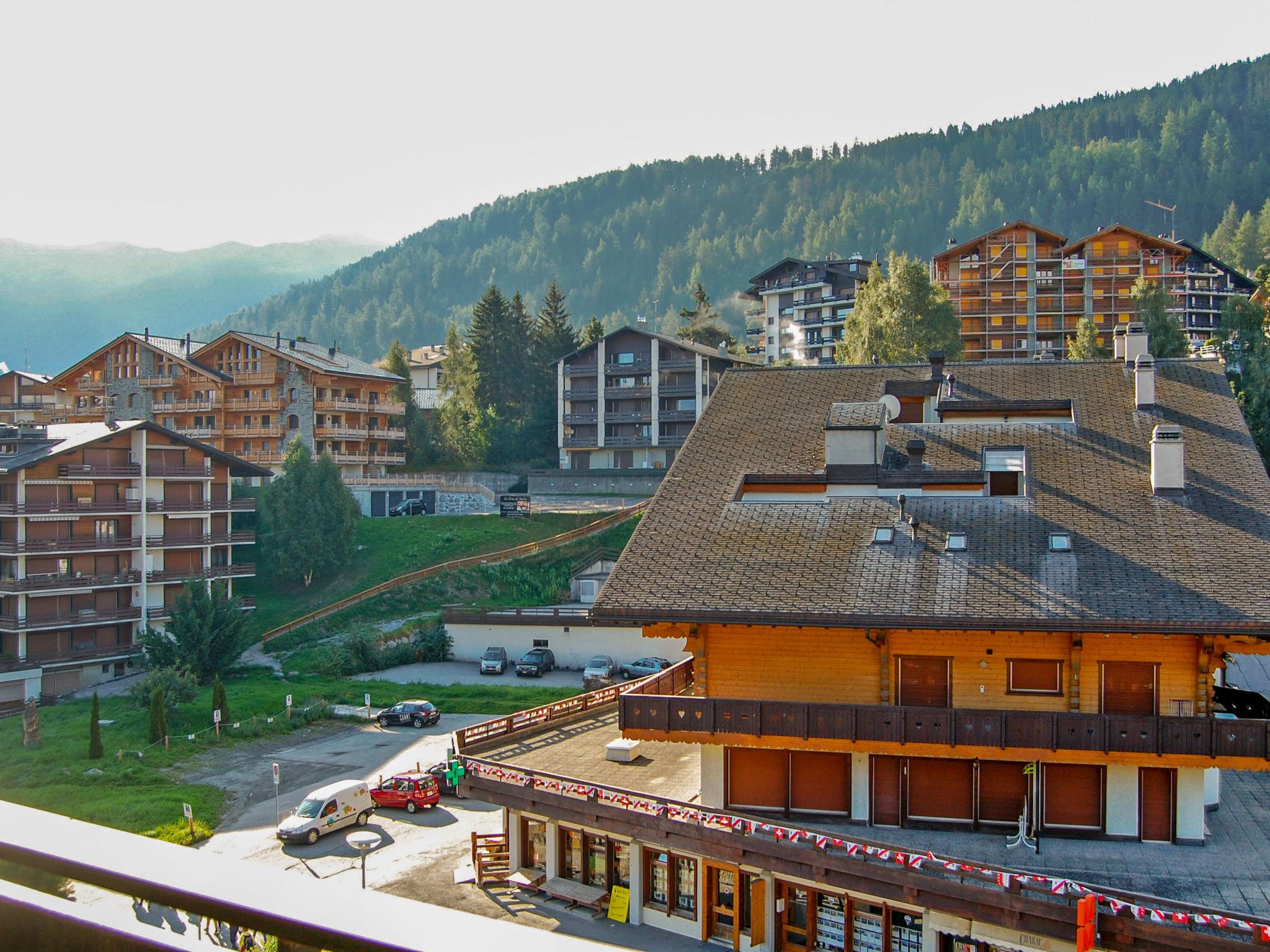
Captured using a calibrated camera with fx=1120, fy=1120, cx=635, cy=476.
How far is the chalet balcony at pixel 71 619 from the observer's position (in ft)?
158

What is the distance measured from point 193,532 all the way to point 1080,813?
153 feet

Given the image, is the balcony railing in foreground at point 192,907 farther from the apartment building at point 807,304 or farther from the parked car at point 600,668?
the apartment building at point 807,304

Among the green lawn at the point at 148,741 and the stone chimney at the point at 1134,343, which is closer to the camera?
the stone chimney at the point at 1134,343

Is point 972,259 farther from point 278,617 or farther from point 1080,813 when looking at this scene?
point 1080,813

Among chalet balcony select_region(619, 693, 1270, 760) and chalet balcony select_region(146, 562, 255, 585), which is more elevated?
chalet balcony select_region(619, 693, 1270, 760)

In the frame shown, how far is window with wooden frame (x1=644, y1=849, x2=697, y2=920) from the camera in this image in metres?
23.4

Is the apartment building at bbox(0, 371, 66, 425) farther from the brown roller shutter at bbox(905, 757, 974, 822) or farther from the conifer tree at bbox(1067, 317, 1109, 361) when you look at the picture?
the brown roller shutter at bbox(905, 757, 974, 822)

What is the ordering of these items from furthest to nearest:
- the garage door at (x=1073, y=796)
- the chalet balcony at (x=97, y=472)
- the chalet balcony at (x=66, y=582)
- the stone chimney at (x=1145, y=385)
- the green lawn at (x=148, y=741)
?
the chalet balcony at (x=97, y=472) < the chalet balcony at (x=66, y=582) < the green lawn at (x=148, y=741) < the stone chimney at (x=1145, y=385) < the garage door at (x=1073, y=796)

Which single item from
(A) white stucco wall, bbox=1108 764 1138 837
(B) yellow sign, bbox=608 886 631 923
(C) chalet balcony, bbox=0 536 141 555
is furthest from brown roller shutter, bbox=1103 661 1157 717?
(C) chalet balcony, bbox=0 536 141 555

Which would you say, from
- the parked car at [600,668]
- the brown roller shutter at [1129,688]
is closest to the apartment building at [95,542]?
the parked car at [600,668]

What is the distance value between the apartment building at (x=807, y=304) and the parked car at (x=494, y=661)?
50.3 meters

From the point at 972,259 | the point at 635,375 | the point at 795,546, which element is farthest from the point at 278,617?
the point at 972,259

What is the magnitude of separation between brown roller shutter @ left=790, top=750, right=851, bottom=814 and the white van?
43.8ft

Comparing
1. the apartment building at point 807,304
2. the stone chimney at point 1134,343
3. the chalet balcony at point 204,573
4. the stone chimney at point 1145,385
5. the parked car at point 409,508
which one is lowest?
the chalet balcony at point 204,573
